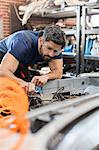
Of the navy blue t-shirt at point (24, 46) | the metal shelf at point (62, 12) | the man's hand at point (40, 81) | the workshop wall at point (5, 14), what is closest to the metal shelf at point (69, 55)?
the metal shelf at point (62, 12)

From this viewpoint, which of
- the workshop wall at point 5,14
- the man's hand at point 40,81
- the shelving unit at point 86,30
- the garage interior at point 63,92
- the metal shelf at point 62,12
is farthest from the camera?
the workshop wall at point 5,14

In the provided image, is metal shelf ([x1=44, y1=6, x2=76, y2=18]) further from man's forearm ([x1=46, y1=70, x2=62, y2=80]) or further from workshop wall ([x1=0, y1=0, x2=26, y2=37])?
man's forearm ([x1=46, y1=70, x2=62, y2=80])

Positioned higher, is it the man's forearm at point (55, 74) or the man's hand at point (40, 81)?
the man's hand at point (40, 81)

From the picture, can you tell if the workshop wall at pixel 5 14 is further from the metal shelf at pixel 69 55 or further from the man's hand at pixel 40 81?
the man's hand at pixel 40 81

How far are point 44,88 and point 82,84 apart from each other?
33 cm

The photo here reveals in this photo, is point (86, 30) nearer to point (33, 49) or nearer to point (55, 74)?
point (55, 74)

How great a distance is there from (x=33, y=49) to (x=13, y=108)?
1.83 metres

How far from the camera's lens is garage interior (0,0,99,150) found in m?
0.84

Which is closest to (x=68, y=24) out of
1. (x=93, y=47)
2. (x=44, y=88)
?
(x=93, y=47)

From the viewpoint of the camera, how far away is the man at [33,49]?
258cm

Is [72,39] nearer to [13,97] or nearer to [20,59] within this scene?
[20,59]

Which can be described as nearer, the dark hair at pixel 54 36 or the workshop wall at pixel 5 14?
the dark hair at pixel 54 36

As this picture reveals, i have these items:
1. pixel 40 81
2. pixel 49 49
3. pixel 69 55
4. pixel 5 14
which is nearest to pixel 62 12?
pixel 69 55

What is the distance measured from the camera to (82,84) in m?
2.44
